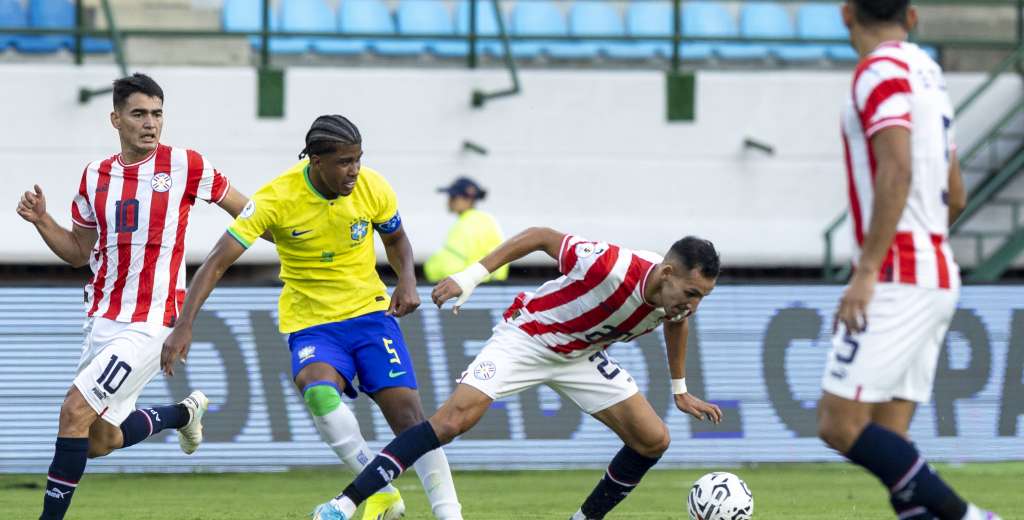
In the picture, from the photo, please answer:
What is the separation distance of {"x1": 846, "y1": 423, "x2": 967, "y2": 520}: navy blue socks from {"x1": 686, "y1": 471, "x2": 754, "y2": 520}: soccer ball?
214cm

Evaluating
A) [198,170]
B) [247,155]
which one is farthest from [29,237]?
[198,170]

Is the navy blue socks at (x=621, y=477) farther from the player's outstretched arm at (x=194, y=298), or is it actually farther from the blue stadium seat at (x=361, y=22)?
the blue stadium seat at (x=361, y=22)

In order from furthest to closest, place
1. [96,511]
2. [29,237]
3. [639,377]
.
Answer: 1. [29,237]
2. [639,377]
3. [96,511]

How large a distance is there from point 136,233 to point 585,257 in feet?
7.20

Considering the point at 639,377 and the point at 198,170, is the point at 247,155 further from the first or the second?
the point at 198,170

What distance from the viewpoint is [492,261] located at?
679cm

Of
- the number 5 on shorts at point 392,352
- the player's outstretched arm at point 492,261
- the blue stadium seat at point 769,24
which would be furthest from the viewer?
the blue stadium seat at point 769,24

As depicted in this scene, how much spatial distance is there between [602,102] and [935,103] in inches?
420

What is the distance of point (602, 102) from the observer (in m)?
15.9

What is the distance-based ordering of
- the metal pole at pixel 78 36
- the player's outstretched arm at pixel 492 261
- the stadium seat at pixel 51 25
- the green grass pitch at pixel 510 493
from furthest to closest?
the stadium seat at pixel 51 25 < the metal pole at pixel 78 36 < the green grass pitch at pixel 510 493 < the player's outstretched arm at pixel 492 261

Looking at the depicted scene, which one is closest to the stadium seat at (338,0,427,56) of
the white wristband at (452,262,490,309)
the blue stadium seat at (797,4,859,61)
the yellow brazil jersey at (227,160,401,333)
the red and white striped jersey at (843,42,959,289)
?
the blue stadium seat at (797,4,859,61)

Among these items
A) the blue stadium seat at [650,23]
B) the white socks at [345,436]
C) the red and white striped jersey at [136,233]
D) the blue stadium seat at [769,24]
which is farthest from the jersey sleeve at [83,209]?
the blue stadium seat at [769,24]

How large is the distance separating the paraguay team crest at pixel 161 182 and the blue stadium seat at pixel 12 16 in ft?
30.1

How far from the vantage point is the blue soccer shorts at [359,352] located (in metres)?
7.39
